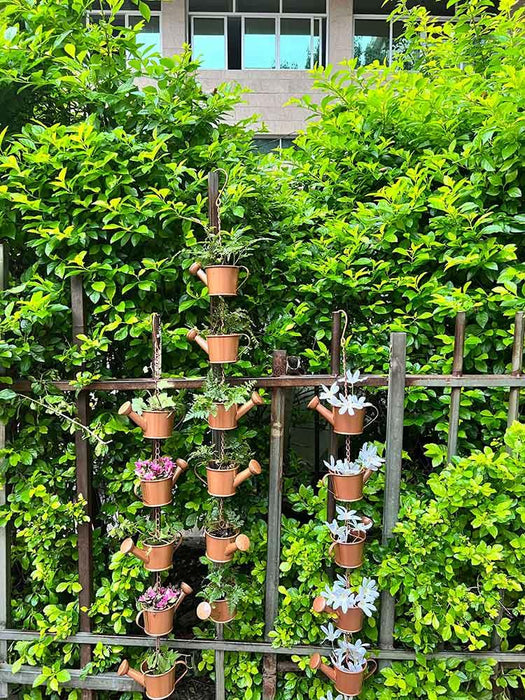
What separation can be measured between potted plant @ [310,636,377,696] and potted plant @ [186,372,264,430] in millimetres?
886

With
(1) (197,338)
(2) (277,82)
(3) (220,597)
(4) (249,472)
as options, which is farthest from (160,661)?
(2) (277,82)

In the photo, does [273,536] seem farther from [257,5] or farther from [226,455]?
[257,5]

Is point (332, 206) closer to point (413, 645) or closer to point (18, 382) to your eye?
point (18, 382)

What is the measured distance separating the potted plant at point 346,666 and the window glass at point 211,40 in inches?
338

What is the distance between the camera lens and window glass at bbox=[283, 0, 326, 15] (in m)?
7.65

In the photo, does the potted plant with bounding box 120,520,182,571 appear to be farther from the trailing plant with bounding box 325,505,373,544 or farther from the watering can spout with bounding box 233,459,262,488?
the trailing plant with bounding box 325,505,373,544

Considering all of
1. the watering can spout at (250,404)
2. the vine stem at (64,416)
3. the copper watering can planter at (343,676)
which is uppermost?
the watering can spout at (250,404)

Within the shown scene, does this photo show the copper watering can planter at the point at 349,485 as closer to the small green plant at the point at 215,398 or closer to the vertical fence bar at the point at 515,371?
the small green plant at the point at 215,398

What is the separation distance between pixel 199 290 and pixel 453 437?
3.97 ft

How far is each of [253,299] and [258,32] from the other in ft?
25.4

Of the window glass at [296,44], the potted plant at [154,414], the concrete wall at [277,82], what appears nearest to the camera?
the potted plant at [154,414]

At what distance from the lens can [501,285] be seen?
1.95 m

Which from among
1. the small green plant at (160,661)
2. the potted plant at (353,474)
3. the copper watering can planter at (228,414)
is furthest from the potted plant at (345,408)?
the small green plant at (160,661)

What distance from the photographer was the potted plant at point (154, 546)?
174cm
